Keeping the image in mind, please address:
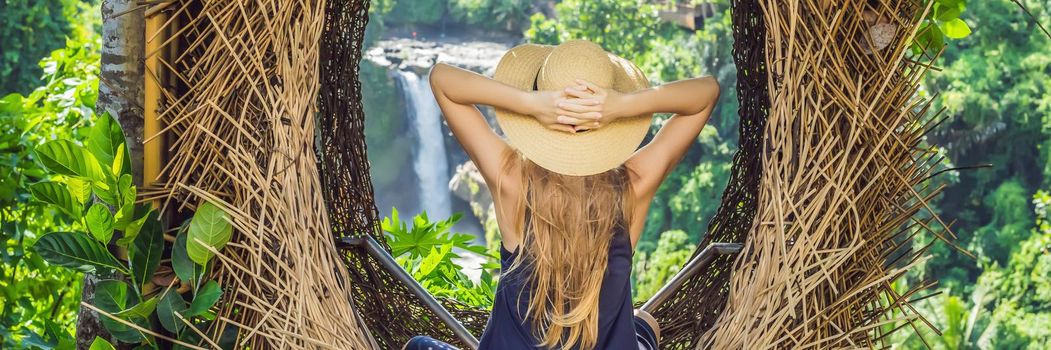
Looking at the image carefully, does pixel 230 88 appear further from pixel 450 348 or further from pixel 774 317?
pixel 774 317

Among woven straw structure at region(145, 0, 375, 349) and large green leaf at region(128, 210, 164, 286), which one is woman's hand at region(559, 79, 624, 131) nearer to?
woven straw structure at region(145, 0, 375, 349)

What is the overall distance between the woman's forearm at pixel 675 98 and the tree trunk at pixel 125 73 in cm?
73

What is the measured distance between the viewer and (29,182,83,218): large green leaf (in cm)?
171

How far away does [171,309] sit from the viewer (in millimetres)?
1697

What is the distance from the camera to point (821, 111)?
178 cm

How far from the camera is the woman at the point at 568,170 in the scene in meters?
1.73

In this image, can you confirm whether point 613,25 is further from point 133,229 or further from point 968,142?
point 133,229

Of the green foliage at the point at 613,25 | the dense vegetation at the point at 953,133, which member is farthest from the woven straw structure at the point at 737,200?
the green foliage at the point at 613,25

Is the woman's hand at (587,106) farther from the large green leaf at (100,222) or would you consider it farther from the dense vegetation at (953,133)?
the dense vegetation at (953,133)

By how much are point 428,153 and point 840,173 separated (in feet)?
58.3

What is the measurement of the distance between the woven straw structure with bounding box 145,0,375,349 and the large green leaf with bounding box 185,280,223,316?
3cm

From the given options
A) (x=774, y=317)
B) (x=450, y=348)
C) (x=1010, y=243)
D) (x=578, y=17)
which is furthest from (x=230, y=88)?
(x=578, y=17)

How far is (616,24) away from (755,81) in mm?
14709

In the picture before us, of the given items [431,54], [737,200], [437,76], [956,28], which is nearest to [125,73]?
[437,76]
